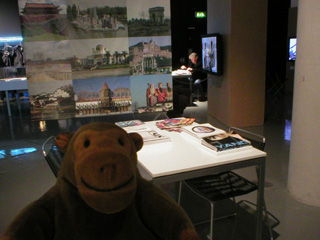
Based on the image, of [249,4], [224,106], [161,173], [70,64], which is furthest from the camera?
[224,106]

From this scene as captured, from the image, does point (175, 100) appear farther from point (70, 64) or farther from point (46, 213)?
point (46, 213)

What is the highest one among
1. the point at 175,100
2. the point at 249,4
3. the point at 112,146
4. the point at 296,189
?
the point at 249,4

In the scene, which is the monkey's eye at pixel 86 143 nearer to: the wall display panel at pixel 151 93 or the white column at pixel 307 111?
the white column at pixel 307 111

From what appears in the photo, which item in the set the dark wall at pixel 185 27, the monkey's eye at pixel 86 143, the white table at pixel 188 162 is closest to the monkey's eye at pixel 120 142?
the monkey's eye at pixel 86 143

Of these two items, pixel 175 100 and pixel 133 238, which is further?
pixel 175 100

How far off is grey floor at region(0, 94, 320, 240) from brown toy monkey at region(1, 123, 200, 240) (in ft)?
5.23

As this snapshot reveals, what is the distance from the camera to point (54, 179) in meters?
4.02

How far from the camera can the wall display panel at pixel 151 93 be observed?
520 cm

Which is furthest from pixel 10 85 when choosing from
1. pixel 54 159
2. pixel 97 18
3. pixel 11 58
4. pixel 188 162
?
pixel 188 162

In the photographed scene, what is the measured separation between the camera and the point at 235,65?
5.76 m

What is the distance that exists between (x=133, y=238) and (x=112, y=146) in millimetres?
367

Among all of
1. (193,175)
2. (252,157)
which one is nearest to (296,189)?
(252,157)

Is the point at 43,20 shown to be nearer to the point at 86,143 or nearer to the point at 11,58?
the point at 86,143

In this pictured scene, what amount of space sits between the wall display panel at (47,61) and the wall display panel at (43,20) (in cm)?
10
